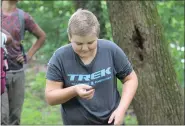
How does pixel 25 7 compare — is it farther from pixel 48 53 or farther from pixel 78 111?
pixel 78 111

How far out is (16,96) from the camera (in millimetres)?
5844

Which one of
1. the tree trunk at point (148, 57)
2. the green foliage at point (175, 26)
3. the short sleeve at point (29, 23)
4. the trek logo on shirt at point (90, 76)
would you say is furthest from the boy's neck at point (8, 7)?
the green foliage at point (175, 26)

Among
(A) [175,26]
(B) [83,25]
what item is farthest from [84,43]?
(A) [175,26]

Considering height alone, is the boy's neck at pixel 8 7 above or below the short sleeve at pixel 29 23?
above

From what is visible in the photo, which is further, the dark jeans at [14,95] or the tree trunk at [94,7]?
the tree trunk at [94,7]

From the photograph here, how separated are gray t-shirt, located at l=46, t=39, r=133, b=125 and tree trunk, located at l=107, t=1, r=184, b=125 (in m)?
2.01

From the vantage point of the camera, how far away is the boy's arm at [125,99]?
3.24 metres

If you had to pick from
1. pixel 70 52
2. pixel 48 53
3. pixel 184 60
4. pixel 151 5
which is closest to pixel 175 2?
pixel 184 60

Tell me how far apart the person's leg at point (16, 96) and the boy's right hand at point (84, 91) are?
110 inches

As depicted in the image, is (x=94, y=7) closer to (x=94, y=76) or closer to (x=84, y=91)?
(x=94, y=76)

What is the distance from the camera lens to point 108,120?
3354mm

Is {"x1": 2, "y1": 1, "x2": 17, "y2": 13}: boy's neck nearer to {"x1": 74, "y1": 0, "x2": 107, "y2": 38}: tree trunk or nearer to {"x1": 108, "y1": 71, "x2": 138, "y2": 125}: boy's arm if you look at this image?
{"x1": 74, "y1": 0, "x2": 107, "y2": 38}: tree trunk

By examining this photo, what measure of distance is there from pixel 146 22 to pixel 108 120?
2.27 meters

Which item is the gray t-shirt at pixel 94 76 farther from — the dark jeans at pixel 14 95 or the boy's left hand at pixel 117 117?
the dark jeans at pixel 14 95
